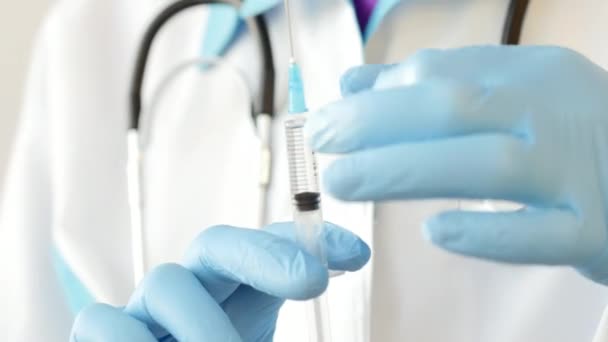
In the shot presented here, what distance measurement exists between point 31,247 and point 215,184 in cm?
20

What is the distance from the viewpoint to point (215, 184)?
763 mm

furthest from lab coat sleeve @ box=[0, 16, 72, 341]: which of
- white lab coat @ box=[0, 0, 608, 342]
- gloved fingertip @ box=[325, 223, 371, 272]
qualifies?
gloved fingertip @ box=[325, 223, 371, 272]

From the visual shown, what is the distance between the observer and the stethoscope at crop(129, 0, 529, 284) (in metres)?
0.73

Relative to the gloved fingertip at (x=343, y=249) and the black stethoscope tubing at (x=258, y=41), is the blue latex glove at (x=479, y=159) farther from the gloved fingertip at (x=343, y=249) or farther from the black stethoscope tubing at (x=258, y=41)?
the black stethoscope tubing at (x=258, y=41)

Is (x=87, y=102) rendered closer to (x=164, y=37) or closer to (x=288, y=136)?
(x=164, y=37)

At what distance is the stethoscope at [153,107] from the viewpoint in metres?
0.73

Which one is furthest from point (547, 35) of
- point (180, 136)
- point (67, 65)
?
point (67, 65)

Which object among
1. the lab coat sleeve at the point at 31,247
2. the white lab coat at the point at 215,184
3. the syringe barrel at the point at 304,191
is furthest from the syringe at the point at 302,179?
the lab coat sleeve at the point at 31,247

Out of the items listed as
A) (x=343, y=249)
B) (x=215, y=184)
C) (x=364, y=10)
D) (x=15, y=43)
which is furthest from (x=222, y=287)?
(x=15, y=43)

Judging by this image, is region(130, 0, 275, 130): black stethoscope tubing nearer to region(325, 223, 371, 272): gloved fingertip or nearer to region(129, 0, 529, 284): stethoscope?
region(129, 0, 529, 284): stethoscope

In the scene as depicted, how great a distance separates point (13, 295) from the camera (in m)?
0.80

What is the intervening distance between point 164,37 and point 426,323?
1.24 ft

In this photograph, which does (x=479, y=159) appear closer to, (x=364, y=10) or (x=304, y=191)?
(x=304, y=191)

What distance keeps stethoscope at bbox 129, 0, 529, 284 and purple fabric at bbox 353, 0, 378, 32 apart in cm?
8
